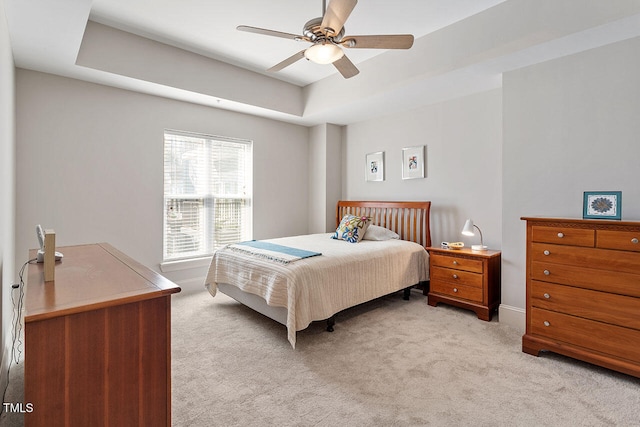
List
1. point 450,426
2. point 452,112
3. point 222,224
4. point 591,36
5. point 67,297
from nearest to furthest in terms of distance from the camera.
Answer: point 67,297 < point 450,426 < point 591,36 < point 452,112 < point 222,224

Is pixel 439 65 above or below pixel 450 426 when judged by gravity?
above

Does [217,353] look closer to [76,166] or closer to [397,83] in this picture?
[76,166]

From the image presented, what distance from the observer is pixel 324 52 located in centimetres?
222

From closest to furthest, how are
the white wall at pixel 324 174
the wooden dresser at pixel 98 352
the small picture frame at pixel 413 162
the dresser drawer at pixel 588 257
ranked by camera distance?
the wooden dresser at pixel 98 352 < the dresser drawer at pixel 588 257 < the small picture frame at pixel 413 162 < the white wall at pixel 324 174

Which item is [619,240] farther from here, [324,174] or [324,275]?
[324,174]

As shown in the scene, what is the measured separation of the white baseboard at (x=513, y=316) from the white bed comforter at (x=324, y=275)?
37.4 inches

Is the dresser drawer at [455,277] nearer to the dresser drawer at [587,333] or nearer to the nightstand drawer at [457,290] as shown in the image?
the nightstand drawer at [457,290]

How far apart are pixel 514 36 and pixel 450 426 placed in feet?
9.47

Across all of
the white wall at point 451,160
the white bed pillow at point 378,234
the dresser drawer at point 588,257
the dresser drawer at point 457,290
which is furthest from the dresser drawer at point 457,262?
the dresser drawer at point 588,257

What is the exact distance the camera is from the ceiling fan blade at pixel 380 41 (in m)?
2.12

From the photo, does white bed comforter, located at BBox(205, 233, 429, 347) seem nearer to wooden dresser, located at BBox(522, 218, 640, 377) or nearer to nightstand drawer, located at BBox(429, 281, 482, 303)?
nightstand drawer, located at BBox(429, 281, 482, 303)

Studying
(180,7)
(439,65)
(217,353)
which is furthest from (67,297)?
(439,65)

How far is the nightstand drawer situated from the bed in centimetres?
28

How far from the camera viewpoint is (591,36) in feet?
7.94
